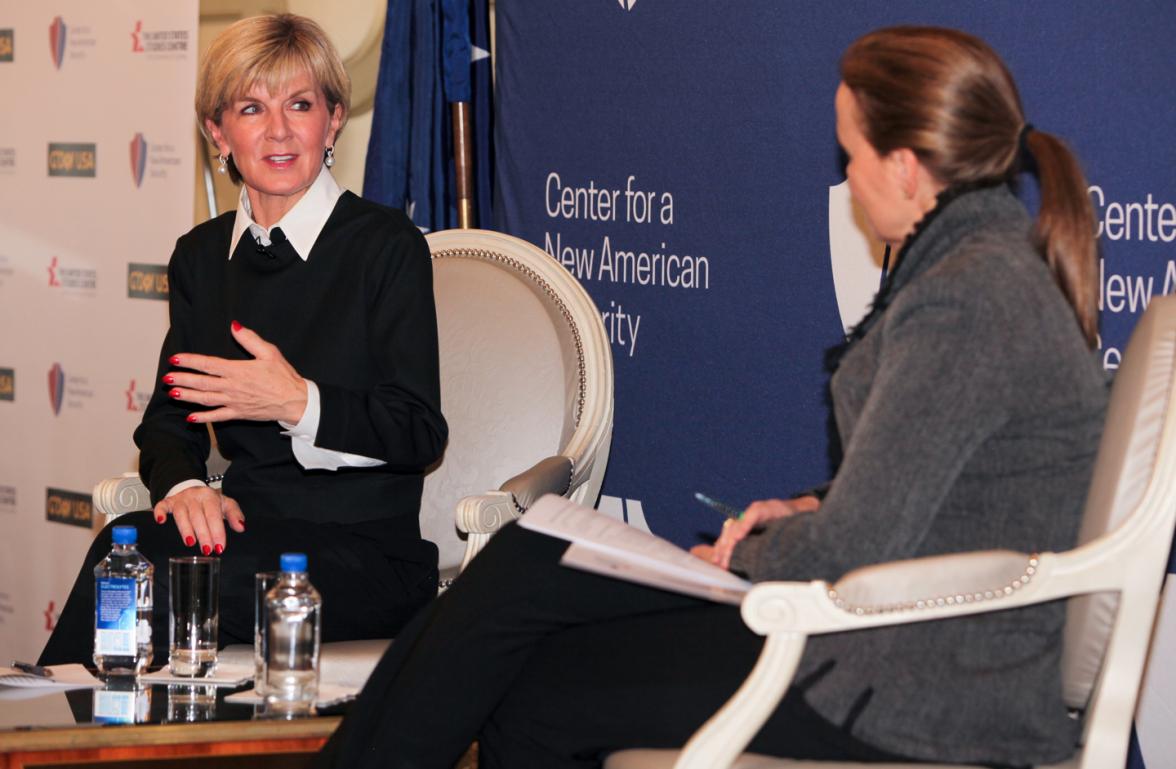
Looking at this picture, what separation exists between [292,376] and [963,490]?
1175 millimetres

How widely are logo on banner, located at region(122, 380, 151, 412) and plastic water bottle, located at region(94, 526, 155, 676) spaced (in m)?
2.23

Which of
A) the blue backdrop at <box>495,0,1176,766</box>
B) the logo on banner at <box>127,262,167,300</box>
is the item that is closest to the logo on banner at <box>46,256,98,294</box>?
the logo on banner at <box>127,262,167,300</box>

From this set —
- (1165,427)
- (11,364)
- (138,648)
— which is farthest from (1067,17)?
(11,364)

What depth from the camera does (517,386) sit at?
2969 mm

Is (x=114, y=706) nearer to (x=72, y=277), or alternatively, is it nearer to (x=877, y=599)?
(x=877, y=599)

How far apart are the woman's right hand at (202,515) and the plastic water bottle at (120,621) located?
133mm

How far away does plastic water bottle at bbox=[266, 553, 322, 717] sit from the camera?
2.12 metres

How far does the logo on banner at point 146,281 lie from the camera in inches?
171

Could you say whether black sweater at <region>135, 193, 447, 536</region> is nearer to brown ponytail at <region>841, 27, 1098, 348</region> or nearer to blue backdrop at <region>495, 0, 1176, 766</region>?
blue backdrop at <region>495, 0, 1176, 766</region>

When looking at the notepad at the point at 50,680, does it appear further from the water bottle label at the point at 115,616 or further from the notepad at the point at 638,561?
the notepad at the point at 638,561

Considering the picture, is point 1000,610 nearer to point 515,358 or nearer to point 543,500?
point 543,500

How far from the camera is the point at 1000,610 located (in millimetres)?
1704

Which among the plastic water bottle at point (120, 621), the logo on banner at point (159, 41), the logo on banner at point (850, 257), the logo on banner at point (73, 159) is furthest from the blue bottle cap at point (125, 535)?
the logo on banner at point (73, 159)

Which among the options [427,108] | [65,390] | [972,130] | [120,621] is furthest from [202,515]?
[65,390]
